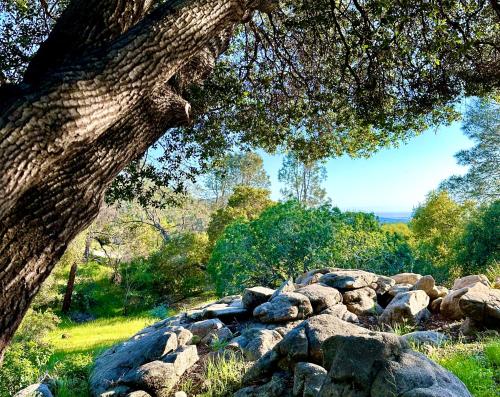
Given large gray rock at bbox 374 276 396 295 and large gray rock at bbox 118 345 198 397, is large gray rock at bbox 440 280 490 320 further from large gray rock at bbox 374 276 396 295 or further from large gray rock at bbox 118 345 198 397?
large gray rock at bbox 118 345 198 397

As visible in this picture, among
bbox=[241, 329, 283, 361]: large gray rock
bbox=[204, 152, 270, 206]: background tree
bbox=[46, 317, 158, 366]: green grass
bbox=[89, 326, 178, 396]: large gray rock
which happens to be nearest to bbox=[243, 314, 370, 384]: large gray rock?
bbox=[241, 329, 283, 361]: large gray rock

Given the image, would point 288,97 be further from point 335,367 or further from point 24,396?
point 24,396

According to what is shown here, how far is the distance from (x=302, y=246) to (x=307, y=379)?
801 cm

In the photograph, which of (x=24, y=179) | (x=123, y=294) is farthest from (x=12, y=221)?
(x=123, y=294)

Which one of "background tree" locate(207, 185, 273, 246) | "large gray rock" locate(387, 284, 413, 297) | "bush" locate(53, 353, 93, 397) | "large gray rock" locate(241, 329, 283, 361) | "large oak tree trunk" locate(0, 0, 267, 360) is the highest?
"background tree" locate(207, 185, 273, 246)

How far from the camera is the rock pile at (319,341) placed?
10.4 ft

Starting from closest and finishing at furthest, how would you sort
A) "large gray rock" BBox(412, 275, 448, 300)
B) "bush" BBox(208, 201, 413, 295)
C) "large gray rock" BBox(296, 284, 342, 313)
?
"large gray rock" BBox(296, 284, 342, 313) < "large gray rock" BBox(412, 275, 448, 300) < "bush" BBox(208, 201, 413, 295)

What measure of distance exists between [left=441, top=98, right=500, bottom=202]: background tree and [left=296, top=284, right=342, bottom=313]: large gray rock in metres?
23.9

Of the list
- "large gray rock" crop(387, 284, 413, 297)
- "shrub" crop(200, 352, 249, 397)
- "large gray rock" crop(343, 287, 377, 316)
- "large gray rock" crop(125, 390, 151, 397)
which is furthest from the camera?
"large gray rock" crop(387, 284, 413, 297)

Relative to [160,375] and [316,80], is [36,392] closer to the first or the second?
[160,375]

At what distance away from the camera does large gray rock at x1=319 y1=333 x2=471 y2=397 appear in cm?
300

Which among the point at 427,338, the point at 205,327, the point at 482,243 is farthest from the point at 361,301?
the point at 482,243

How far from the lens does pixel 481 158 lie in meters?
28.1

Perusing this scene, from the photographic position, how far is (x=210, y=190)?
4594 centimetres
